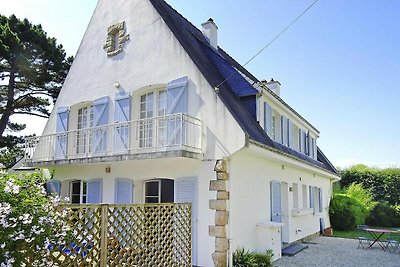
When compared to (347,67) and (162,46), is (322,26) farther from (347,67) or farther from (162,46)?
(162,46)

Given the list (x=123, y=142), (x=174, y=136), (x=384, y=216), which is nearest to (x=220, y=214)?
(x=174, y=136)

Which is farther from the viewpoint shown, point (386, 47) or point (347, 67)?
point (347, 67)

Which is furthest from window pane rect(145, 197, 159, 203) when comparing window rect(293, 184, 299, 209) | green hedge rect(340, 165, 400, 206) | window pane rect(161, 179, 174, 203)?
green hedge rect(340, 165, 400, 206)

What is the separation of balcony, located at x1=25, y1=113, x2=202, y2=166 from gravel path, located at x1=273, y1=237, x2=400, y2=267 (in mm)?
4603

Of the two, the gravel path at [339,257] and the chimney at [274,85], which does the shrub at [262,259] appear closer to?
the gravel path at [339,257]

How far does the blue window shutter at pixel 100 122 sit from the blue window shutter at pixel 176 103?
279 cm

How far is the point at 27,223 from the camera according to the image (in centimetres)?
432

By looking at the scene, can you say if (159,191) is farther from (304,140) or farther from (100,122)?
(304,140)

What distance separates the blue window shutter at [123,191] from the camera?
11.0m

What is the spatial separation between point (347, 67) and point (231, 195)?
5.90 metres

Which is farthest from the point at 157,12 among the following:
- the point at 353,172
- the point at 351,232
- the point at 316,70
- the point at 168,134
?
the point at 353,172

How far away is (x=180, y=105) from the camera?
10.3 meters

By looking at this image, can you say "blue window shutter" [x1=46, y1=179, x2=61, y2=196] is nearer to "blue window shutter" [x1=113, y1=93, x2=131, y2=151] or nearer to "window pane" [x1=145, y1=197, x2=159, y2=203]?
"blue window shutter" [x1=113, y1=93, x2=131, y2=151]

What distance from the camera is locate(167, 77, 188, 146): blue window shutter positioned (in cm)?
955
